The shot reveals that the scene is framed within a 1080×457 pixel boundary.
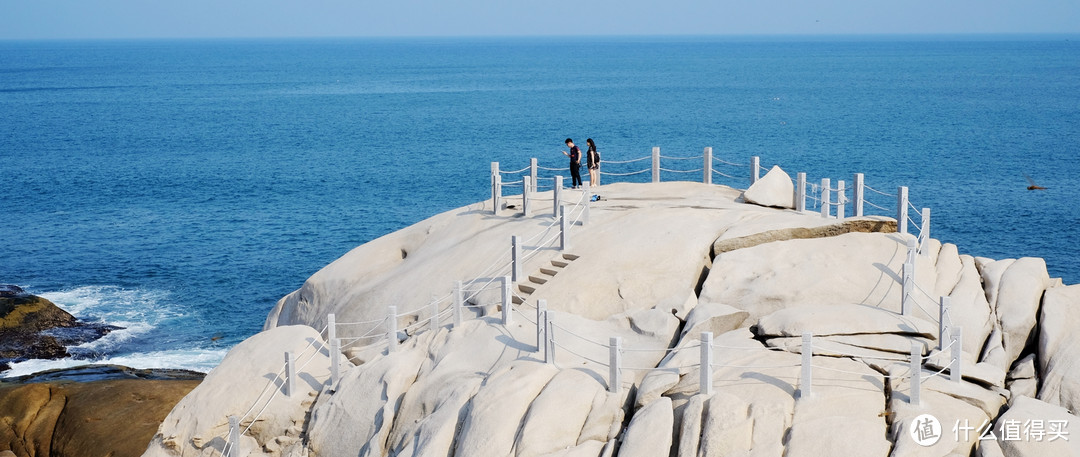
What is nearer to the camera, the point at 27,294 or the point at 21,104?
the point at 27,294

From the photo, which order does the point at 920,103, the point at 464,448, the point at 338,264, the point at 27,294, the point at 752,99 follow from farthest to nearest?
the point at 752,99 → the point at 920,103 → the point at 27,294 → the point at 338,264 → the point at 464,448

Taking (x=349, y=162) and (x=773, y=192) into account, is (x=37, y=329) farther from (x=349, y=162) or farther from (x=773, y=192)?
(x=349, y=162)

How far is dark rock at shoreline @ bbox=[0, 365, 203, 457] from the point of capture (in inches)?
907

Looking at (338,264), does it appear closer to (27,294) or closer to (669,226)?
(669,226)

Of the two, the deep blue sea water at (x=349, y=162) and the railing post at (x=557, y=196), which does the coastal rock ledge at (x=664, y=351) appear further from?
the deep blue sea water at (x=349, y=162)

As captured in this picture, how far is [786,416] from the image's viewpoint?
1583cm

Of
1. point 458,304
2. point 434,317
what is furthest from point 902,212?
point 434,317

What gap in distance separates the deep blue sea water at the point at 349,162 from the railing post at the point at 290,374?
49.2 feet

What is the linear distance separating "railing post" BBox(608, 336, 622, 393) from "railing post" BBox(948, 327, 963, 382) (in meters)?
5.48

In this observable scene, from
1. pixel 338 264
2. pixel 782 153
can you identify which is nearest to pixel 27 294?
pixel 338 264

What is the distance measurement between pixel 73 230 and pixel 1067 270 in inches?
1897

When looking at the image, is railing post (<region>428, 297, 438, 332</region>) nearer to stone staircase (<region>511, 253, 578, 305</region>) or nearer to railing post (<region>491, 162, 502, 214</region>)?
stone staircase (<region>511, 253, 578, 305</region>)

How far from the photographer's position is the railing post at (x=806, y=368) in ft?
53.0

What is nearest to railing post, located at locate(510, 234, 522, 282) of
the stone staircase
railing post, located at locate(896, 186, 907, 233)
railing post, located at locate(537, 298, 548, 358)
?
the stone staircase
